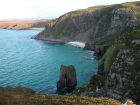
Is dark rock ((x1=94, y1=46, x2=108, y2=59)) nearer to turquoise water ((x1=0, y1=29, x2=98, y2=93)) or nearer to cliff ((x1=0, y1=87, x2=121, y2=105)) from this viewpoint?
turquoise water ((x1=0, y1=29, x2=98, y2=93))

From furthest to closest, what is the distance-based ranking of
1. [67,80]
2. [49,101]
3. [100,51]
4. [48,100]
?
[100,51]
[67,80]
[48,100]
[49,101]

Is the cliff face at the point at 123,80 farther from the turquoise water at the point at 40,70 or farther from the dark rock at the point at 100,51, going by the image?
the dark rock at the point at 100,51

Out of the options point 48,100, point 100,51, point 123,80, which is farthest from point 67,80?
point 100,51

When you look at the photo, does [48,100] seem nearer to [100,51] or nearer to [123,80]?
[123,80]

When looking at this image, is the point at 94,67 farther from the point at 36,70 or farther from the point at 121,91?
the point at 121,91

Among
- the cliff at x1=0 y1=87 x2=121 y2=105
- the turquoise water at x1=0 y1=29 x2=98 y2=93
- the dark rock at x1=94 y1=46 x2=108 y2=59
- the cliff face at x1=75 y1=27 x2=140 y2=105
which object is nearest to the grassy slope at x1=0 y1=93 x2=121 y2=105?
the cliff at x1=0 y1=87 x2=121 y2=105

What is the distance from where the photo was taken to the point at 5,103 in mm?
40781

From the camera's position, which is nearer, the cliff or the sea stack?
the cliff

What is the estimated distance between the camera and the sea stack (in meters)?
86.5

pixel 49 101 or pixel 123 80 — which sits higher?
pixel 49 101

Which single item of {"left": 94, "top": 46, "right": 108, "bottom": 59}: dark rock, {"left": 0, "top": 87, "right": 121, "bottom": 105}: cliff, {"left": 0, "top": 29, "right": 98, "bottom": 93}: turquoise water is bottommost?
{"left": 0, "top": 29, "right": 98, "bottom": 93}: turquoise water

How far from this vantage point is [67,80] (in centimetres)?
8744

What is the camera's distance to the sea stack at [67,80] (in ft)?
284

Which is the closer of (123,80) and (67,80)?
(123,80)
